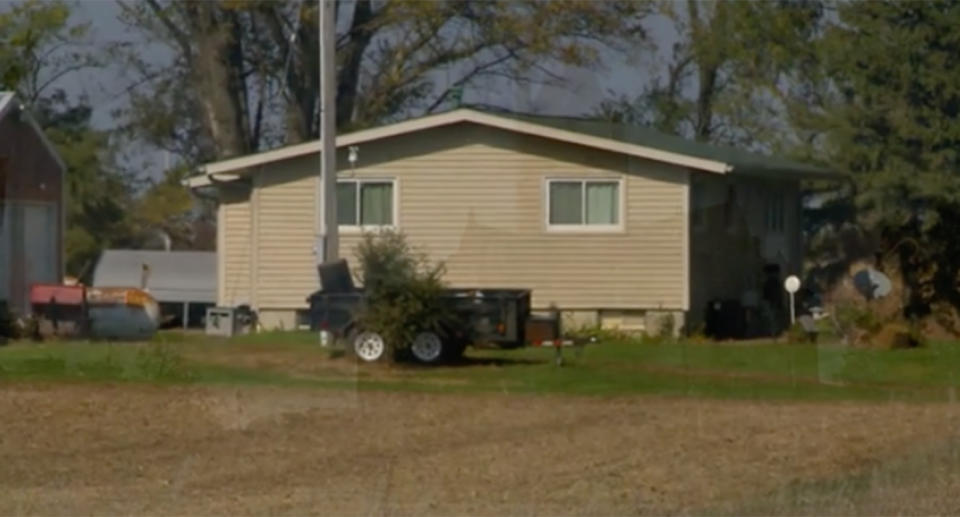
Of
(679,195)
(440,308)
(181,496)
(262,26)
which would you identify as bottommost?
(181,496)

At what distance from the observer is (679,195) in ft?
65.5

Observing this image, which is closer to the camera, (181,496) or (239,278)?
(181,496)

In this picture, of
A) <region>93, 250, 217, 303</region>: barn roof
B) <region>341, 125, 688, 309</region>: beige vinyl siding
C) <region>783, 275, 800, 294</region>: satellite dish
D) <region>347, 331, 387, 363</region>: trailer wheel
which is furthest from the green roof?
<region>93, 250, 217, 303</region>: barn roof

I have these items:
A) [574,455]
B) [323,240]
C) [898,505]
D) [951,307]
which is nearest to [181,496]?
Result: [574,455]

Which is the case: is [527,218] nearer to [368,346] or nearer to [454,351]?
[454,351]

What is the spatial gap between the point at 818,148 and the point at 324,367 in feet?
18.1

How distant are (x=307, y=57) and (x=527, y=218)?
114 inches

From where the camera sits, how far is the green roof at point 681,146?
19.4m

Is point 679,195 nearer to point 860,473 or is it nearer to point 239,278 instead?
point 239,278

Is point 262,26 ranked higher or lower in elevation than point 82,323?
higher

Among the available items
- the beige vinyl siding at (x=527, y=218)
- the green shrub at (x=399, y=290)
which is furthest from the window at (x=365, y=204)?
the green shrub at (x=399, y=290)

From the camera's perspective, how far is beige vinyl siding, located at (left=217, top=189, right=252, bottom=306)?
19281 mm

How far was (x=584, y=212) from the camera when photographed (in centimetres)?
1988

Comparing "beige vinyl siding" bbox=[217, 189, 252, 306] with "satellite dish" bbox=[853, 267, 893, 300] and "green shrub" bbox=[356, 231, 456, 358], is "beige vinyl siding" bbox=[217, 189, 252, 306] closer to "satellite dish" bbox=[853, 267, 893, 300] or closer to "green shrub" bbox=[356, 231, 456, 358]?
"green shrub" bbox=[356, 231, 456, 358]
